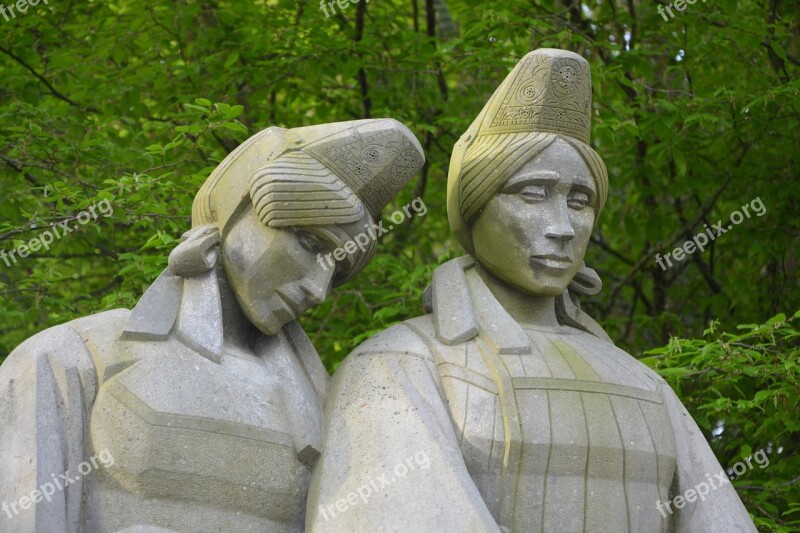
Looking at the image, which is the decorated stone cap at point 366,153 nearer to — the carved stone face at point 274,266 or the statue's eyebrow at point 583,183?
the carved stone face at point 274,266

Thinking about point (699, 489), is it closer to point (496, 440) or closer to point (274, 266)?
point (496, 440)

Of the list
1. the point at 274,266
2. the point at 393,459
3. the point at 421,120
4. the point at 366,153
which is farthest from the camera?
the point at 421,120

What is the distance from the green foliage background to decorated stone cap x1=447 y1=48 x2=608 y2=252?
2769 mm

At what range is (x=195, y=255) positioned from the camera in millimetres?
6738

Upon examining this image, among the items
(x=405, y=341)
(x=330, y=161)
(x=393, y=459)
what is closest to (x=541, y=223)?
(x=405, y=341)

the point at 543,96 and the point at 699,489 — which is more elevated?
the point at 543,96

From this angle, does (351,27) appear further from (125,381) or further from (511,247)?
(125,381)

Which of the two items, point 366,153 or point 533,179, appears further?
point 533,179

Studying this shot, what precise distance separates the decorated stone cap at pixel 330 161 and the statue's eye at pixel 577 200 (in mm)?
709

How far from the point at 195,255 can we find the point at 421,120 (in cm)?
576

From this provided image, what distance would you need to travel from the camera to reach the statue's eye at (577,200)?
723 cm

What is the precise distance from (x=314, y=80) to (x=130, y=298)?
319cm

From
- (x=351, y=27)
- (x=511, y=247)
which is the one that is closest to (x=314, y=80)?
(x=351, y=27)

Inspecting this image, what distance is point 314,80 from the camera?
12031 mm
